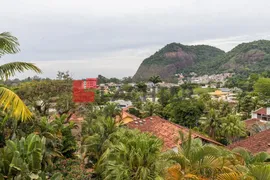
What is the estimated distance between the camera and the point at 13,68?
748 centimetres

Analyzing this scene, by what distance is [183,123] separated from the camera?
37.0m

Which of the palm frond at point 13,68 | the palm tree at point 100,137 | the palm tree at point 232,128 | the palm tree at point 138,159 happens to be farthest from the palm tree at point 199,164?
the palm tree at point 232,128

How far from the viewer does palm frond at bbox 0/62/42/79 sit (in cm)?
744

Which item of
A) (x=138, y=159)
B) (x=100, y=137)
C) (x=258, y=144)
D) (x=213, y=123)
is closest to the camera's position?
(x=138, y=159)

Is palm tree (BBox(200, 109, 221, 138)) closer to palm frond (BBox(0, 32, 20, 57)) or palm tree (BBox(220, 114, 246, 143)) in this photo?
palm tree (BBox(220, 114, 246, 143))

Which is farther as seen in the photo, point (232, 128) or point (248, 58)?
point (248, 58)

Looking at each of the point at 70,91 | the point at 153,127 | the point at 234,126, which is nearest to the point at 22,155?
the point at 153,127

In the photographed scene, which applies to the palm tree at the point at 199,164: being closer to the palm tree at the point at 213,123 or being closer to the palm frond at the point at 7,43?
the palm frond at the point at 7,43

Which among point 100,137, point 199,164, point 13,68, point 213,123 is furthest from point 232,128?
point 13,68

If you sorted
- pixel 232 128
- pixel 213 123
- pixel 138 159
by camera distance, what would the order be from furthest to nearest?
1. pixel 213 123
2. pixel 232 128
3. pixel 138 159

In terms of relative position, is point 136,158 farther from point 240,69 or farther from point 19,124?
point 240,69

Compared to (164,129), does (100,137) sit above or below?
above

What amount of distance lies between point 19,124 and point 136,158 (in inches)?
270

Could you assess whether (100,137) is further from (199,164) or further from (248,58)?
(248,58)
